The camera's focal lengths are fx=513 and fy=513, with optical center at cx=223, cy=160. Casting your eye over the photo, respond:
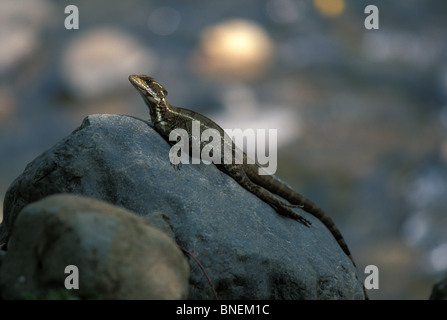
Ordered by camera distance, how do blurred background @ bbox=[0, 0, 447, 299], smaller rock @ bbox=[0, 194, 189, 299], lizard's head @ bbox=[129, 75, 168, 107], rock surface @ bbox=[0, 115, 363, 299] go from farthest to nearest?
blurred background @ bbox=[0, 0, 447, 299], lizard's head @ bbox=[129, 75, 168, 107], rock surface @ bbox=[0, 115, 363, 299], smaller rock @ bbox=[0, 194, 189, 299]

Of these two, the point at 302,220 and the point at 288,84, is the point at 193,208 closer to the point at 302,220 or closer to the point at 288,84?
the point at 302,220

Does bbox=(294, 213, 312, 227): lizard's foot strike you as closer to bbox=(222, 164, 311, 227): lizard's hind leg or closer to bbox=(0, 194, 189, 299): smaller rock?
bbox=(222, 164, 311, 227): lizard's hind leg

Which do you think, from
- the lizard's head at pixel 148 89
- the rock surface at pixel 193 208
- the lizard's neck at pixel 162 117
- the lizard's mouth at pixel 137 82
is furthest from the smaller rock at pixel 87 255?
the lizard's mouth at pixel 137 82

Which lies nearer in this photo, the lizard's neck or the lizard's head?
the lizard's neck

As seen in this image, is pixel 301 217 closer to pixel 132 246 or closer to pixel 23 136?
pixel 132 246

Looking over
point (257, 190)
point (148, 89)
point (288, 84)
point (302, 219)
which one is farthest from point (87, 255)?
point (288, 84)

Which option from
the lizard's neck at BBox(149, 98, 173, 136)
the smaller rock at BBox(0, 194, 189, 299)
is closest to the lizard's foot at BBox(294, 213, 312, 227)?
the lizard's neck at BBox(149, 98, 173, 136)

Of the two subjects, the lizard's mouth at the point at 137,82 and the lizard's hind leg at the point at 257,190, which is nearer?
the lizard's hind leg at the point at 257,190

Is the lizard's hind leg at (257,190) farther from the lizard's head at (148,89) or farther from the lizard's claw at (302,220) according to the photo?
the lizard's head at (148,89)
